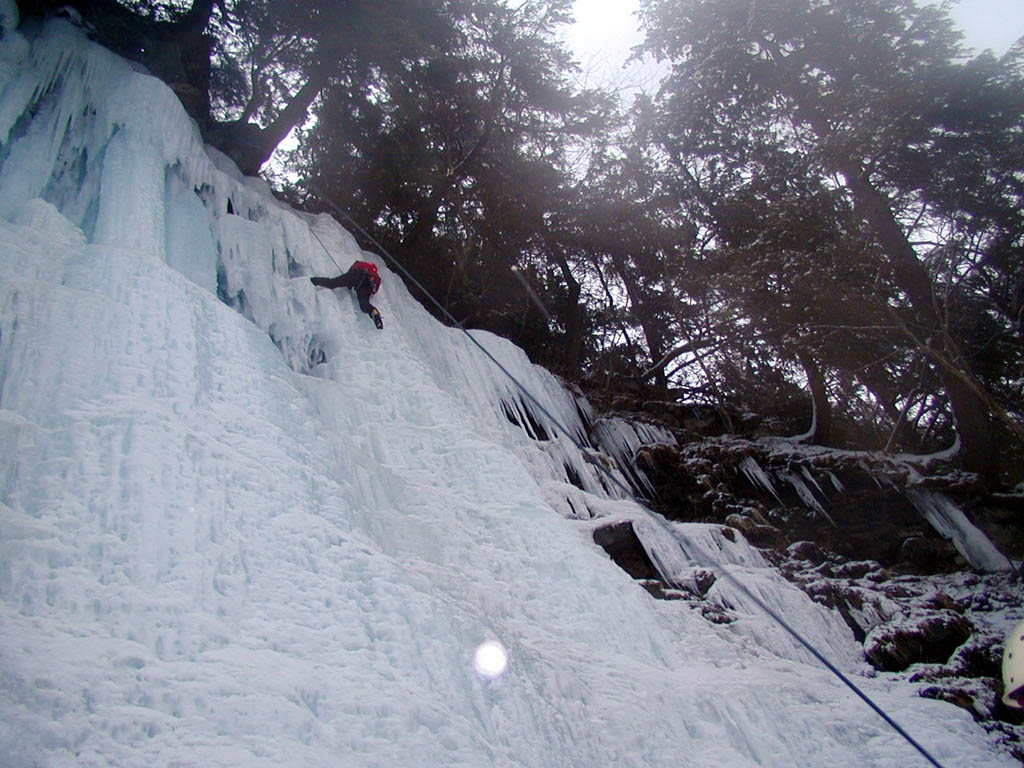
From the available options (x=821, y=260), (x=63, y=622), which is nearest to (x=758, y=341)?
(x=821, y=260)

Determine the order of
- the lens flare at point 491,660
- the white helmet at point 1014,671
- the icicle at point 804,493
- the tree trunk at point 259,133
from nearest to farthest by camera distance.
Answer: the lens flare at point 491,660 → the white helmet at point 1014,671 → the icicle at point 804,493 → the tree trunk at point 259,133

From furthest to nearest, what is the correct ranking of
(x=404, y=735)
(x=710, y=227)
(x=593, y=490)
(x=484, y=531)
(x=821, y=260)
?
1. (x=710, y=227)
2. (x=821, y=260)
3. (x=593, y=490)
4. (x=484, y=531)
5. (x=404, y=735)

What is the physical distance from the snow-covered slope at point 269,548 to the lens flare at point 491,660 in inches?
1.5

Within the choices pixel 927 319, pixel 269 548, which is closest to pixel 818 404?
pixel 927 319

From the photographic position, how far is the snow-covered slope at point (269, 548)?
226 cm

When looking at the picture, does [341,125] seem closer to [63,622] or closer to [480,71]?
[480,71]

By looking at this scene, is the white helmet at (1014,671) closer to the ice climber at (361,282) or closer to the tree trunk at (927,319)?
the tree trunk at (927,319)

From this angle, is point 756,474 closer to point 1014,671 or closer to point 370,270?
point 1014,671

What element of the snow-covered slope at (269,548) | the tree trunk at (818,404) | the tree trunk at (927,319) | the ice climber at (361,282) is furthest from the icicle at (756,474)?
the ice climber at (361,282)

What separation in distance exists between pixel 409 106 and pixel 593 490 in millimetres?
5572

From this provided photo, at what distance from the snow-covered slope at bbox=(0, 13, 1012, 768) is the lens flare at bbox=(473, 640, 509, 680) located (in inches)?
1.5

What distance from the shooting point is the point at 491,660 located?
3057 mm

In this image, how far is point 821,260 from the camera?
7371 millimetres

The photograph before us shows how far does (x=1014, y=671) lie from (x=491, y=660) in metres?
3.31
